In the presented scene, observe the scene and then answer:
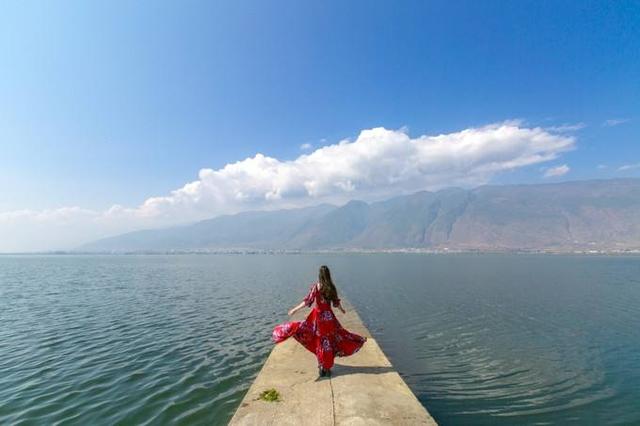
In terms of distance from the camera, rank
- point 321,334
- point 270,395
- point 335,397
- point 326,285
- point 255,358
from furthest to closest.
A: point 255,358 < point 321,334 < point 326,285 < point 270,395 < point 335,397

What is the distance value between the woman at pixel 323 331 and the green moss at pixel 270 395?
5.04ft


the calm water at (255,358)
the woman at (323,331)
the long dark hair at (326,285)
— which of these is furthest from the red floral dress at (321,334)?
the calm water at (255,358)

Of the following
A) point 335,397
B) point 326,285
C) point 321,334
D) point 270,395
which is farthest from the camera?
point 321,334

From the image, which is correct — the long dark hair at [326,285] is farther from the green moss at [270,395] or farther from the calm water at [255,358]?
the calm water at [255,358]

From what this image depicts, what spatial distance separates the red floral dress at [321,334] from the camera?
10.4 meters

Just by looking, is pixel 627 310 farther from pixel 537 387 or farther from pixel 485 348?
pixel 537 387

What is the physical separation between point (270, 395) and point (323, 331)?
7.64ft

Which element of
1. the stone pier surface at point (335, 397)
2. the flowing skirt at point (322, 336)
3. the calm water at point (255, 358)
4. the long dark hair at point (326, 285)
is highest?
the long dark hair at point (326, 285)

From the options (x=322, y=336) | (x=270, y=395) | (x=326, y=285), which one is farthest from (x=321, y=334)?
(x=270, y=395)

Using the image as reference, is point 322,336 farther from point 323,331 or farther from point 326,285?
point 326,285

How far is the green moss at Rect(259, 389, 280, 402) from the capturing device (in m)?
8.98

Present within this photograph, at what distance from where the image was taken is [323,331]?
34.3 ft

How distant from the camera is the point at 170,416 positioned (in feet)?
35.7

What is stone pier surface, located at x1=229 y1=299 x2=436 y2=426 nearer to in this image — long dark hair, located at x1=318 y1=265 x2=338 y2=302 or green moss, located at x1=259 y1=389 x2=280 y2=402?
green moss, located at x1=259 y1=389 x2=280 y2=402
